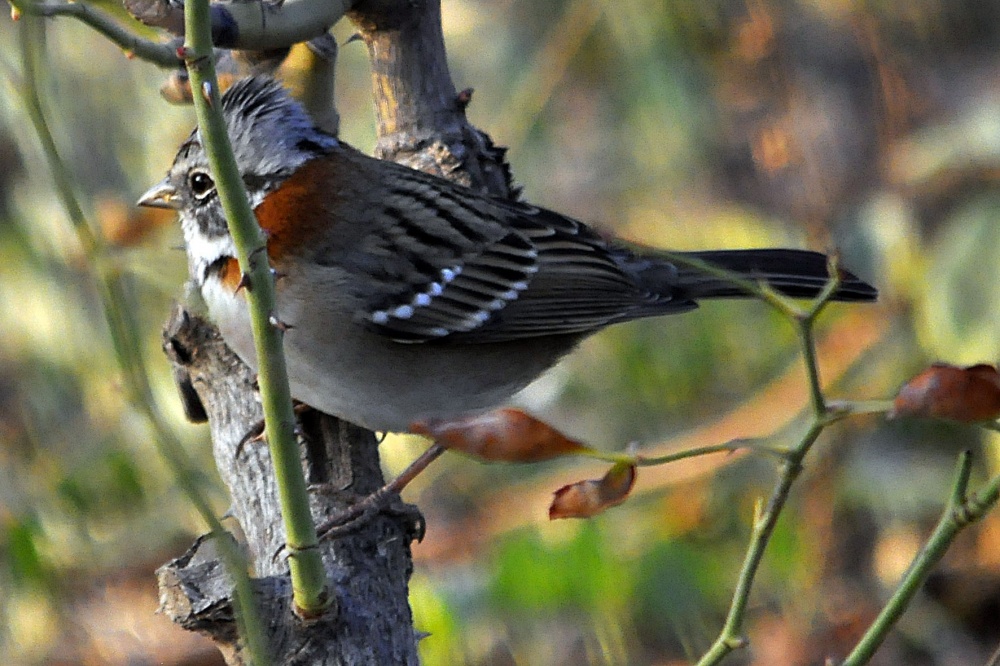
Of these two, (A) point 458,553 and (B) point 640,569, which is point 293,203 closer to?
(B) point 640,569

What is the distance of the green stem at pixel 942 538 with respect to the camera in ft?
4.73

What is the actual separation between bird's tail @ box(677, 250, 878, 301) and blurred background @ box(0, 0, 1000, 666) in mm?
667

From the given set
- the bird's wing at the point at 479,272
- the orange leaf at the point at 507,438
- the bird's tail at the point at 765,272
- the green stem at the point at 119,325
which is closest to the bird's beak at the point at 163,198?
the bird's wing at the point at 479,272

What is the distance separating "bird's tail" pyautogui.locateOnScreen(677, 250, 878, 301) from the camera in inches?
120

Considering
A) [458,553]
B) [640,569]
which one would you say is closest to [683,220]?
[458,553]

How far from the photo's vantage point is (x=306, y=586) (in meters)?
1.78

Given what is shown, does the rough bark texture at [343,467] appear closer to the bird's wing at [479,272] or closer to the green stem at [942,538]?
the bird's wing at [479,272]

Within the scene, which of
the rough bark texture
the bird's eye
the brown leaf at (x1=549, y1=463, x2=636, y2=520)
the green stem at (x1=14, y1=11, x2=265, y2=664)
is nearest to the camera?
the green stem at (x1=14, y1=11, x2=265, y2=664)

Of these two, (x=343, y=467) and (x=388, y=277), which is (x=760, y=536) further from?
(x=388, y=277)

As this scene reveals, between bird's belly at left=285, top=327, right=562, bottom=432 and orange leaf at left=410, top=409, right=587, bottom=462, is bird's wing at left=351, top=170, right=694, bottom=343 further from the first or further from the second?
orange leaf at left=410, top=409, right=587, bottom=462

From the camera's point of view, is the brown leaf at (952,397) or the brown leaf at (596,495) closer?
the brown leaf at (952,397)

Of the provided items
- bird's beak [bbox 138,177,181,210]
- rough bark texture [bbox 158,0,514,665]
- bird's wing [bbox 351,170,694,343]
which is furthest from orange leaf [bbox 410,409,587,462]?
bird's beak [bbox 138,177,181,210]

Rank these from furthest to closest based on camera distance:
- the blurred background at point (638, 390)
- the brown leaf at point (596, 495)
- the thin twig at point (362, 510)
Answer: the blurred background at point (638, 390), the thin twig at point (362, 510), the brown leaf at point (596, 495)

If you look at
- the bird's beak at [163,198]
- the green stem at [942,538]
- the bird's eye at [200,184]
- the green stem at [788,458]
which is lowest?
the green stem at [942,538]
